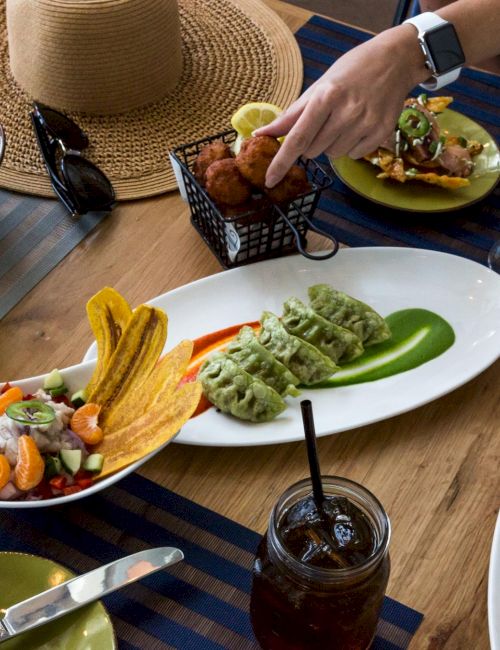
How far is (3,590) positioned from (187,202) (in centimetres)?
83

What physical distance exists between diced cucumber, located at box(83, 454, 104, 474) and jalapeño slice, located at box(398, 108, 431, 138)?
35.8 inches

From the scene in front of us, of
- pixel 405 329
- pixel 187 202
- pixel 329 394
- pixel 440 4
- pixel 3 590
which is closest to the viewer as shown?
pixel 3 590

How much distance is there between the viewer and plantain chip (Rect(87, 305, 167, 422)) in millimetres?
1120

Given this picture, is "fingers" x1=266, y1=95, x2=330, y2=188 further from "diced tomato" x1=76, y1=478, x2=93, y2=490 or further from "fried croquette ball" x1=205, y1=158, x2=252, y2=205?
"diced tomato" x1=76, y1=478, x2=93, y2=490

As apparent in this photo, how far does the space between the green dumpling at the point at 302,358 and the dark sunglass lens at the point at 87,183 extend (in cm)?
52

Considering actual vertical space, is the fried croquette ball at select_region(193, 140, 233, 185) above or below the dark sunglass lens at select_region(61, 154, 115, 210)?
A: above

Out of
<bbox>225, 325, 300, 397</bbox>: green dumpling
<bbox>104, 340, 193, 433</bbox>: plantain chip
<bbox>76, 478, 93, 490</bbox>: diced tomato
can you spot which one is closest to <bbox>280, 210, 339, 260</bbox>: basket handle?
<bbox>225, 325, 300, 397</bbox>: green dumpling

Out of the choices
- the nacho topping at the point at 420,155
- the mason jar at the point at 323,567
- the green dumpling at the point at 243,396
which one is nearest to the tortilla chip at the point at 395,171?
the nacho topping at the point at 420,155

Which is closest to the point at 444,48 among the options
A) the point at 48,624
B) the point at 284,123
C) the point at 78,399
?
the point at 284,123

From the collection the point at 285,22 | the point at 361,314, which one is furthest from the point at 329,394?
the point at 285,22

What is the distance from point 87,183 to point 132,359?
53cm

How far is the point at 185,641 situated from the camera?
971 millimetres

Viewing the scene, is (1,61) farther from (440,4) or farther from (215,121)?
(440,4)

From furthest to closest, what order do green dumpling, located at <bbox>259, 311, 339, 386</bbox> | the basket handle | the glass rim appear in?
the basket handle
green dumpling, located at <bbox>259, 311, 339, 386</bbox>
the glass rim
